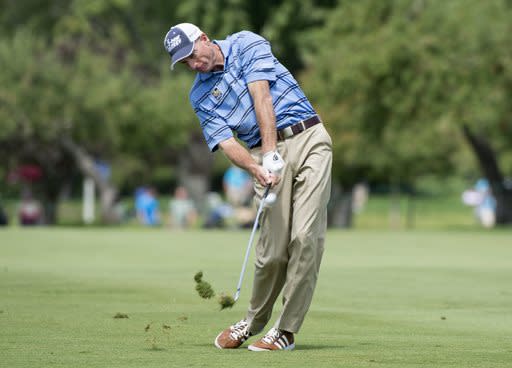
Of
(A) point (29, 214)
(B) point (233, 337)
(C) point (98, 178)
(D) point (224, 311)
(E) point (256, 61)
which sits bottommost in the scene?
(A) point (29, 214)

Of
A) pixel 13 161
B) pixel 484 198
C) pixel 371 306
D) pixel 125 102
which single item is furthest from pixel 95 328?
pixel 484 198

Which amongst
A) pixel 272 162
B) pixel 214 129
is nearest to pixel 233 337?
pixel 272 162

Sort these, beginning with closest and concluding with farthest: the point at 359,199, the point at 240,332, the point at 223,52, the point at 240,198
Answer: the point at 223,52 < the point at 240,332 < the point at 240,198 < the point at 359,199

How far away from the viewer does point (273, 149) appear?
830 centimetres

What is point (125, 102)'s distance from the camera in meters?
45.9

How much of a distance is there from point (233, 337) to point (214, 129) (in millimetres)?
1390

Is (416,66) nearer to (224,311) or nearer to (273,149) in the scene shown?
(224,311)

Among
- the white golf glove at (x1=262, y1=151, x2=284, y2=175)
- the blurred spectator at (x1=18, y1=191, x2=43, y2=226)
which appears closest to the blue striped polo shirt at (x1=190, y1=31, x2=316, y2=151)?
the white golf glove at (x1=262, y1=151, x2=284, y2=175)

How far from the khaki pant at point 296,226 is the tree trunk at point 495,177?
3062 centimetres

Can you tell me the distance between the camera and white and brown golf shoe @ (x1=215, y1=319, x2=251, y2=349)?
8.58 meters

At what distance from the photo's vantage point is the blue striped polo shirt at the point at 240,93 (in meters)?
8.48

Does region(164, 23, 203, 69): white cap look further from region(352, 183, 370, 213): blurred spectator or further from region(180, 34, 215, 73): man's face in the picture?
region(352, 183, 370, 213): blurred spectator

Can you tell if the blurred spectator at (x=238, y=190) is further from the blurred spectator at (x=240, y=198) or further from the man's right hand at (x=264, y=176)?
the man's right hand at (x=264, y=176)

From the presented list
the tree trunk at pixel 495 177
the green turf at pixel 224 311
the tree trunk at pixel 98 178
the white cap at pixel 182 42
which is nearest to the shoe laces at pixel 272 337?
the green turf at pixel 224 311
